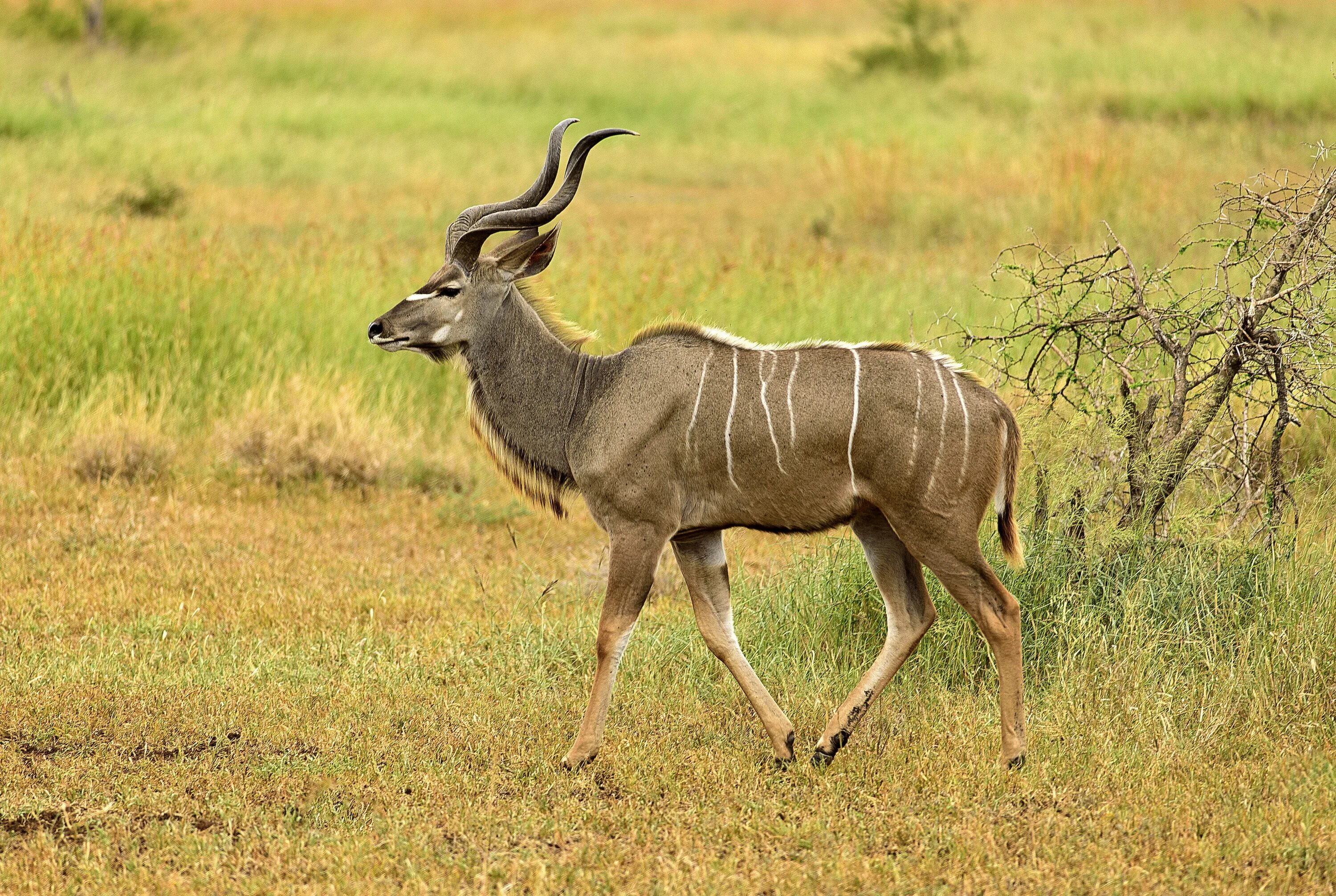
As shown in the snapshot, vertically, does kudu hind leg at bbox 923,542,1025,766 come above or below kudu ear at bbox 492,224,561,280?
below

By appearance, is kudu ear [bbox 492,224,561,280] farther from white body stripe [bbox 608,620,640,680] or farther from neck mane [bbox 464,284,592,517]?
white body stripe [bbox 608,620,640,680]

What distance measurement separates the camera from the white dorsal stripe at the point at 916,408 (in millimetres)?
4980

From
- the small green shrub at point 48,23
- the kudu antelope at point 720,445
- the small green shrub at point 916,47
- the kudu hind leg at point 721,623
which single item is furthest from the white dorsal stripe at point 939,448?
the small green shrub at point 48,23

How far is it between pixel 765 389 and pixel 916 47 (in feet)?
77.3

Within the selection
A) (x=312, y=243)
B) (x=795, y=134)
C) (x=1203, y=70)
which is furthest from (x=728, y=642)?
(x=1203, y=70)

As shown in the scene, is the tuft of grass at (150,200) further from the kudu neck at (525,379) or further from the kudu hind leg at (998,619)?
the kudu hind leg at (998,619)

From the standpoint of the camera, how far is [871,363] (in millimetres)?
5168

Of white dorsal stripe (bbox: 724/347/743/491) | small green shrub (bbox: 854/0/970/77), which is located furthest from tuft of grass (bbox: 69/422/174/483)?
small green shrub (bbox: 854/0/970/77)

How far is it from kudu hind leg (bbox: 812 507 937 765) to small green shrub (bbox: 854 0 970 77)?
22633mm

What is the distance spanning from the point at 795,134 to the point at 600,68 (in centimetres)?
784

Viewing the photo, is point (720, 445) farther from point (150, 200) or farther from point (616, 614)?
point (150, 200)

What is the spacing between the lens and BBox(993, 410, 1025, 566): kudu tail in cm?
512

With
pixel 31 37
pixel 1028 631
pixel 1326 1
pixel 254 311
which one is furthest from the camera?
pixel 1326 1

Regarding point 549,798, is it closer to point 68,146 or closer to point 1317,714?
point 1317,714
